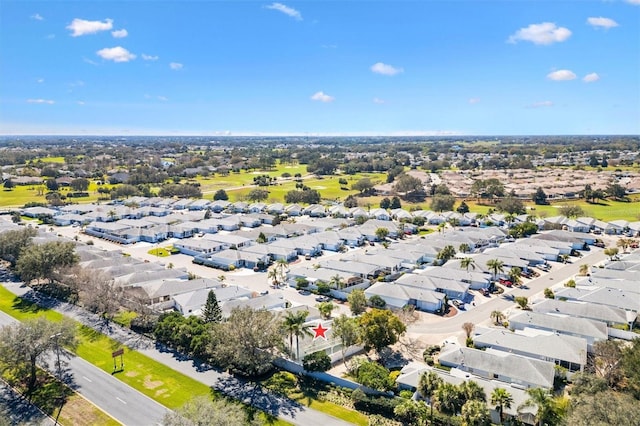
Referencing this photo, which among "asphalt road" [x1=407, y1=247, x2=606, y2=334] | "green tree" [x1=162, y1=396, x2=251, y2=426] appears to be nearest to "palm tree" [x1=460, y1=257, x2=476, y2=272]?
"asphalt road" [x1=407, y1=247, x2=606, y2=334]

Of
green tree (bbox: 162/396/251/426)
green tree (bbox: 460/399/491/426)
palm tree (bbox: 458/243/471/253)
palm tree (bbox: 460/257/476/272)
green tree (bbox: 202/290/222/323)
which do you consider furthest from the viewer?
palm tree (bbox: 458/243/471/253)

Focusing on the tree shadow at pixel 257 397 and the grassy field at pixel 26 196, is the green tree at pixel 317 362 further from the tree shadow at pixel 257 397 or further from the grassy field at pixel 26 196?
the grassy field at pixel 26 196

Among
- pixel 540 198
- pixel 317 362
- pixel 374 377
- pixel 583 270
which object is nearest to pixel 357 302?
pixel 317 362

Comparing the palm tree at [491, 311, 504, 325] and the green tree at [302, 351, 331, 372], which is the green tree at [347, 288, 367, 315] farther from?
the palm tree at [491, 311, 504, 325]

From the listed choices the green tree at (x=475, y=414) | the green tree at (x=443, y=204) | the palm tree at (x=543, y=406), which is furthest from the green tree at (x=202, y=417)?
the green tree at (x=443, y=204)

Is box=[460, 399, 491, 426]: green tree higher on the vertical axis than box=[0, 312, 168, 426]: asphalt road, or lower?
higher

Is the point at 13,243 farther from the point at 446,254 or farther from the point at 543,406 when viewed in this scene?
the point at 543,406
